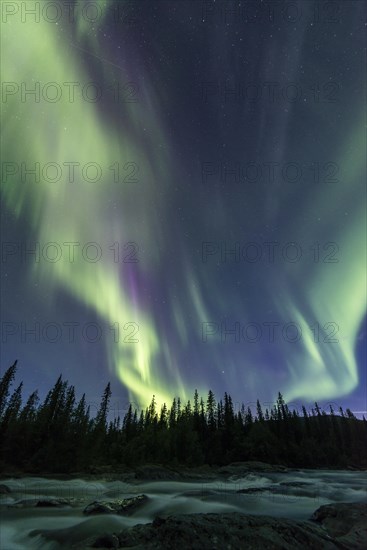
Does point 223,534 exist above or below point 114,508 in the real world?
below

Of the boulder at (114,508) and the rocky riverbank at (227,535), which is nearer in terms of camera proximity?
the rocky riverbank at (227,535)

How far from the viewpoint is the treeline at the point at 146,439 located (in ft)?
195

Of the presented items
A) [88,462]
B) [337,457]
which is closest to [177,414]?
[337,457]

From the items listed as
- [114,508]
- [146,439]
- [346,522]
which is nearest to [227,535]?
[346,522]

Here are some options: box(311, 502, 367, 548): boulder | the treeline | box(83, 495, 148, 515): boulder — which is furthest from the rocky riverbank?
the treeline

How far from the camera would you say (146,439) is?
268 feet

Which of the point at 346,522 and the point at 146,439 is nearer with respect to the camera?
the point at 346,522

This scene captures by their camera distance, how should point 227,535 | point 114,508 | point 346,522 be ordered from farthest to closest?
point 114,508 < point 346,522 < point 227,535

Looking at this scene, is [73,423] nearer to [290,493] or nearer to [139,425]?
[139,425]

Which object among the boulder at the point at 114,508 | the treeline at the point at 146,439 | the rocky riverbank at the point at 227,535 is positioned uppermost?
the treeline at the point at 146,439

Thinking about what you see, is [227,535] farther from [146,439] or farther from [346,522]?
[146,439]

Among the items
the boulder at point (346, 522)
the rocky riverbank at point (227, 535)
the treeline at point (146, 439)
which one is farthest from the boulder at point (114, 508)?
the treeline at point (146, 439)

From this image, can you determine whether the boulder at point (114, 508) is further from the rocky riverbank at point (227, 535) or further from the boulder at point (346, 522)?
the boulder at point (346, 522)

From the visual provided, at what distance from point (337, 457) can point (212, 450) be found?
4446 centimetres
